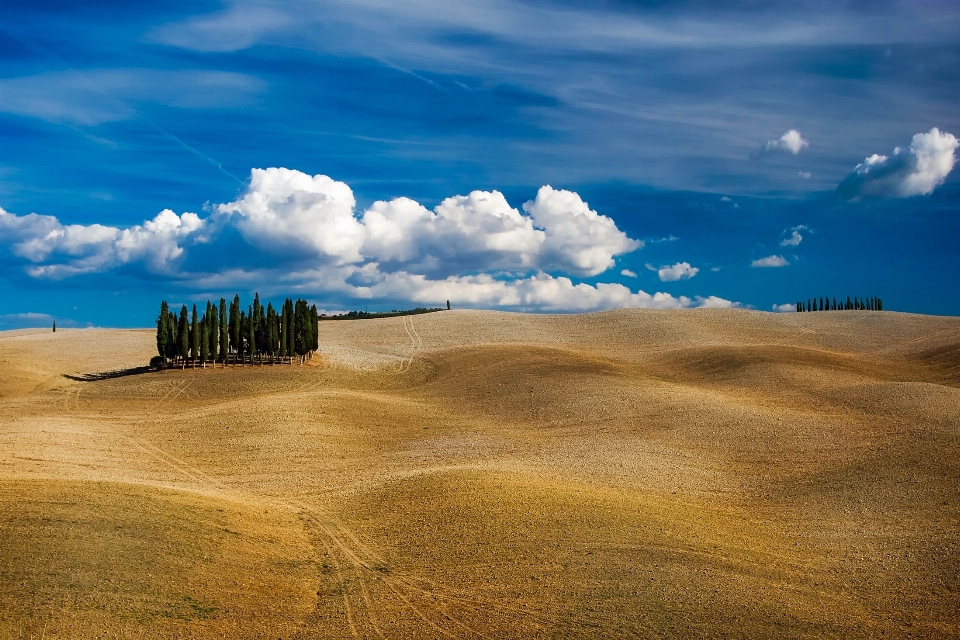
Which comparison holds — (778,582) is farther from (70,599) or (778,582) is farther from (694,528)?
(70,599)

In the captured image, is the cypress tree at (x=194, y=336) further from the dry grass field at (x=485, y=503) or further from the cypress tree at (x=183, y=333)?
the dry grass field at (x=485, y=503)

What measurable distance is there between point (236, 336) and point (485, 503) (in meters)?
39.7

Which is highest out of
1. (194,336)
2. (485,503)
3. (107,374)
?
(194,336)

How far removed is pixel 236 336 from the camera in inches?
2235

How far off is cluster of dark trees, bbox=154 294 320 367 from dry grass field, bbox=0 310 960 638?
3247mm

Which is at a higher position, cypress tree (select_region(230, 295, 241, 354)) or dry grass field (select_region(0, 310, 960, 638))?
cypress tree (select_region(230, 295, 241, 354))

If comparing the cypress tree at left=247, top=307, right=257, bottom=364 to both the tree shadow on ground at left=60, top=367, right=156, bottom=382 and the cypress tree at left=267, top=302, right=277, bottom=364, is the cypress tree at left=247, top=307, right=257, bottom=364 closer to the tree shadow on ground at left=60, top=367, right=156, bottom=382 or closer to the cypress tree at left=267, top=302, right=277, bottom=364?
the cypress tree at left=267, top=302, right=277, bottom=364

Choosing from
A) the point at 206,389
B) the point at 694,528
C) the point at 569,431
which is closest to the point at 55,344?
the point at 206,389

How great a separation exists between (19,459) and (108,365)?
3403 cm

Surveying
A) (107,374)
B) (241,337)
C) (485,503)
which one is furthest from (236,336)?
(485,503)

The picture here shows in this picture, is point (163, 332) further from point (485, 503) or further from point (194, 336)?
point (485, 503)

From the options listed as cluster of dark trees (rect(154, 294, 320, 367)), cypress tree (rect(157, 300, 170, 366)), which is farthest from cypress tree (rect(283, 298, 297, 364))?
cypress tree (rect(157, 300, 170, 366))

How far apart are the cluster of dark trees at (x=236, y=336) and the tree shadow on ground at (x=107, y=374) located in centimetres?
156

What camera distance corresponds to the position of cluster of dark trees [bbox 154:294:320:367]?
180 feet
